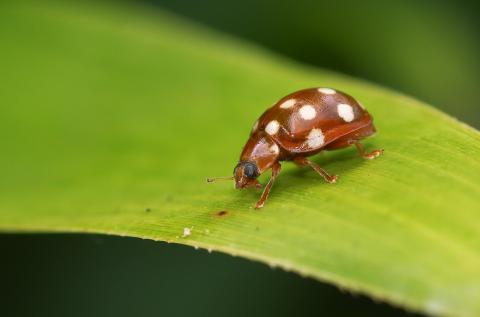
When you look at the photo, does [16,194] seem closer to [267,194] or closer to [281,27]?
[267,194]

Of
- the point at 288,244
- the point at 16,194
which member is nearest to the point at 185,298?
the point at 16,194

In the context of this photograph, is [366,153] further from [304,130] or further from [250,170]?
[250,170]

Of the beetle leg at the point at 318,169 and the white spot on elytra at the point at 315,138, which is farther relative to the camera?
the white spot on elytra at the point at 315,138

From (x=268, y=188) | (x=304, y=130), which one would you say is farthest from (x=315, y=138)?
(x=268, y=188)

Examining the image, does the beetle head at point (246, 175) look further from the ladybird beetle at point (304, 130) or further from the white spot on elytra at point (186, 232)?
the white spot on elytra at point (186, 232)

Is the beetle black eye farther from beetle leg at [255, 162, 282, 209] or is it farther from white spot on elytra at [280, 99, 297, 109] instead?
white spot on elytra at [280, 99, 297, 109]

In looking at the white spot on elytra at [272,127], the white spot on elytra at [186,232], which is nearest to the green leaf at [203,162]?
the white spot on elytra at [186,232]
